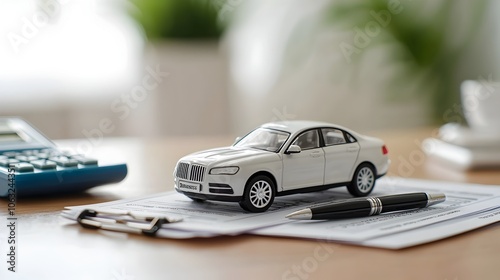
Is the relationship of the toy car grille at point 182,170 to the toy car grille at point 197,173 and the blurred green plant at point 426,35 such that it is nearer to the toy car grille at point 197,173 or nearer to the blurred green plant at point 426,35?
the toy car grille at point 197,173

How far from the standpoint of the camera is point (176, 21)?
3.21 meters

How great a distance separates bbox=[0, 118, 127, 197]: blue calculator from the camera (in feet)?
3.14

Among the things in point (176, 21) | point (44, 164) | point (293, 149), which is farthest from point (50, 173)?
point (176, 21)

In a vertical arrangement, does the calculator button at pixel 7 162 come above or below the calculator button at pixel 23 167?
above

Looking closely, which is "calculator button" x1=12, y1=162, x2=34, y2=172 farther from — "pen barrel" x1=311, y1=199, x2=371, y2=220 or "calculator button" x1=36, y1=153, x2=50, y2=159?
"pen barrel" x1=311, y1=199, x2=371, y2=220

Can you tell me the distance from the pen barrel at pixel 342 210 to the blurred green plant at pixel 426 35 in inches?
80.3

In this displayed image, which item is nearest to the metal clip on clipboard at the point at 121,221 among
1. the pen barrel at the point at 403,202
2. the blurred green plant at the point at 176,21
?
the pen barrel at the point at 403,202

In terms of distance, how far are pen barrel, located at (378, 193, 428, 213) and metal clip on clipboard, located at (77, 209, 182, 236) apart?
9.5 inches

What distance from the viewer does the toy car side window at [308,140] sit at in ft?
2.87

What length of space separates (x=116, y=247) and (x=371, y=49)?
8.05ft

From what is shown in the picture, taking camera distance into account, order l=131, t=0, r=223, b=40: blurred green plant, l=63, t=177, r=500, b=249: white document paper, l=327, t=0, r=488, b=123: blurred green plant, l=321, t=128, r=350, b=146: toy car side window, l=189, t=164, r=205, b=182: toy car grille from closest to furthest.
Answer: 1. l=63, t=177, r=500, b=249: white document paper
2. l=189, t=164, r=205, b=182: toy car grille
3. l=321, t=128, r=350, b=146: toy car side window
4. l=327, t=0, r=488, b=123: blurred green plant
5. l=131, t=0, r=223, b=40: blurred green plant

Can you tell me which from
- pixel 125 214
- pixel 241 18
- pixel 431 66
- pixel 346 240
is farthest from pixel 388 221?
pixel 241 18

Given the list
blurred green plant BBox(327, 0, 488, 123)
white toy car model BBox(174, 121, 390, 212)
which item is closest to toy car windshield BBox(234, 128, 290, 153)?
white toy car model BBox(174, 121, 390, 212)

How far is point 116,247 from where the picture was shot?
2.31 feet
